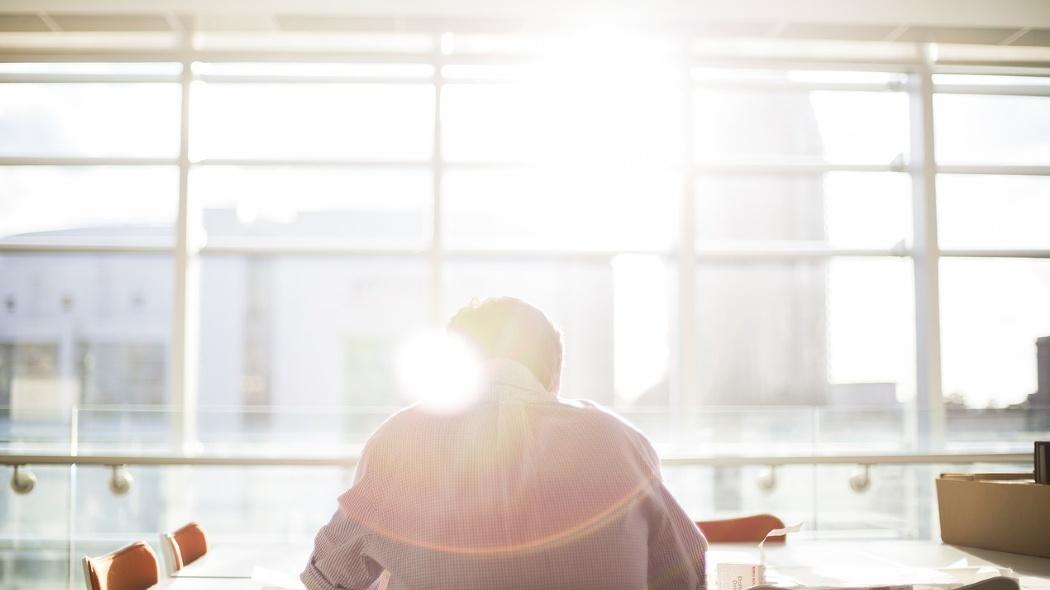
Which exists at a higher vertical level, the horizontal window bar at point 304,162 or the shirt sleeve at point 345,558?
the horizontal window bar at point 304,162

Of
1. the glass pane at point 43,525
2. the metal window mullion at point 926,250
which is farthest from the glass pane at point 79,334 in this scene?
the metal window mullion at point 926,250

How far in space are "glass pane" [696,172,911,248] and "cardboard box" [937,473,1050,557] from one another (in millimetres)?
3427

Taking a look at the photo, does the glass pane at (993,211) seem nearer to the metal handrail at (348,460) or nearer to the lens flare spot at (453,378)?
the metal handrail at (348,460)

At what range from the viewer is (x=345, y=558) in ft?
5.29

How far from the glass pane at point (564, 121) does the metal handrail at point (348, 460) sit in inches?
83.7

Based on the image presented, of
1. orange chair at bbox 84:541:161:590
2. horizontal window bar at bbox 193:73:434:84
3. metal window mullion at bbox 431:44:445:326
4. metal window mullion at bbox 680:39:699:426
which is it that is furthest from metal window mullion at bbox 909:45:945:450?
orange chair at bbox 84:541:161:590

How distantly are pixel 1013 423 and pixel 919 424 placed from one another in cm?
82

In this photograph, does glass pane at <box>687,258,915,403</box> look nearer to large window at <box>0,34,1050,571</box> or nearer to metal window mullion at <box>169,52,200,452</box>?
large window at <box>0,34,1050,571</box>

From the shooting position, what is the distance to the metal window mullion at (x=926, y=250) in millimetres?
5730

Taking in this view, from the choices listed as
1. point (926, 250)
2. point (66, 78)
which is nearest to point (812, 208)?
point (926, 250)

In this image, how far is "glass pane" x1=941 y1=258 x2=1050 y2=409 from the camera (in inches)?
228

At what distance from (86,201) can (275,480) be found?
2550mm

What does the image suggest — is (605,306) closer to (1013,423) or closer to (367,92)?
(367,92)

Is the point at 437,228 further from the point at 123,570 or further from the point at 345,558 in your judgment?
the point at 345,558
